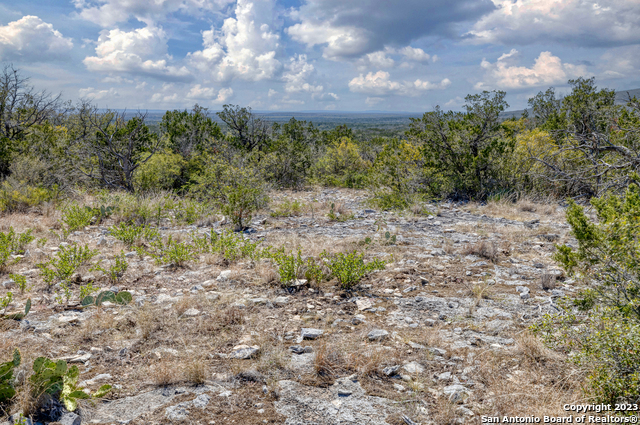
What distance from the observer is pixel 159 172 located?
41.8 ft

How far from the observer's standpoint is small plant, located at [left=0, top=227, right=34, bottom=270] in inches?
190

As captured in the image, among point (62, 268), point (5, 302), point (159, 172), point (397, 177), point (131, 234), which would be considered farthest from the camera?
point (159, 172)

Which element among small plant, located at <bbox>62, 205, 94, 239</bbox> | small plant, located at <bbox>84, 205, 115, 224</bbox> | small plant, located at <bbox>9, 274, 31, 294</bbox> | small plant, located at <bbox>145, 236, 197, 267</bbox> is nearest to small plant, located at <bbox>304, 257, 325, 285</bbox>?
small plant, located at <bbox>145, 236, 197, 267</bbox>

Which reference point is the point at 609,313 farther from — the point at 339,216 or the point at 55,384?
the point at 339,216

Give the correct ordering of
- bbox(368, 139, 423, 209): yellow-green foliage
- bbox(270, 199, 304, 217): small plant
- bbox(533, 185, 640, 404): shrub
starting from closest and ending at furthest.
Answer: bbox(533, 185, 640, 404): shrub < bbox(270, 199, 304, 217): small plant < bbox(368, 139, 423, 209): yellow-green foliage

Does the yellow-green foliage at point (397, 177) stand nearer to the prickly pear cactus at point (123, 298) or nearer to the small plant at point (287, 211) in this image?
the small plant at point (287, 211)

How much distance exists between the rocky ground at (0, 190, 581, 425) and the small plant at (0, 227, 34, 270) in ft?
0.71

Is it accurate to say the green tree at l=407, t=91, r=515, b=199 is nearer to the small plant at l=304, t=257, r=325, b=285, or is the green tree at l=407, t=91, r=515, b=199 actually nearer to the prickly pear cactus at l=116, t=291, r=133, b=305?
the small plant at l=304, t=257, r=325, b=285

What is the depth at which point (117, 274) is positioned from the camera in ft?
15.8

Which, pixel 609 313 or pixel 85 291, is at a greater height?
pixel 609 313

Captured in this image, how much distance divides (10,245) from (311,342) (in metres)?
5.14

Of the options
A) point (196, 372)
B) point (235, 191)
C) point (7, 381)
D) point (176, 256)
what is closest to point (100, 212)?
point (235, 191)

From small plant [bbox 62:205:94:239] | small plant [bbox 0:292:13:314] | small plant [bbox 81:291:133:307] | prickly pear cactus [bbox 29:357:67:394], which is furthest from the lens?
small plant [bbox 62:205:94:239]

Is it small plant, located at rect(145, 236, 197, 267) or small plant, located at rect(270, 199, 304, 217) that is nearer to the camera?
small plant, located at rect(145, 236, 197, 267)
